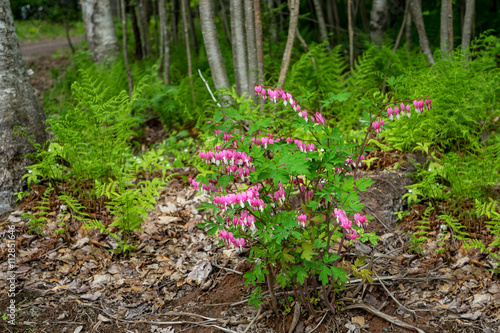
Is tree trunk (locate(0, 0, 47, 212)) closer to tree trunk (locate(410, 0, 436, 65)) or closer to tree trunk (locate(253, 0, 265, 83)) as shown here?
tree trunk (locate(253, 0, 265, 83))

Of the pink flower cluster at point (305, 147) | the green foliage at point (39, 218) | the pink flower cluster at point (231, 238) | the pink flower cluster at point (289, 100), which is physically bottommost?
the green foliage at point (39, 218)

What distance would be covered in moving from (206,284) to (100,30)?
6514mm

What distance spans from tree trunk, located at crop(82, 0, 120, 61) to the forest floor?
4730mm

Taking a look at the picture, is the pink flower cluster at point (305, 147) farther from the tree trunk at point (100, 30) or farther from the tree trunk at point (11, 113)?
the tree trunk at point (100, 30)

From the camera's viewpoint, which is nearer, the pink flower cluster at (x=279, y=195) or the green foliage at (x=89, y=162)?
the pink flower cluster at (x=279, y=195)

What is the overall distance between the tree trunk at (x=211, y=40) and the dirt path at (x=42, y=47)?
11.2m

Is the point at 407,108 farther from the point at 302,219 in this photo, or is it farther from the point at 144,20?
the point at 144,20

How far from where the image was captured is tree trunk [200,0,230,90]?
4.75 metres

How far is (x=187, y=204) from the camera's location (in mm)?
4359

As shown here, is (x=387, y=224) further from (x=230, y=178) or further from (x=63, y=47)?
(x=63, y=47)

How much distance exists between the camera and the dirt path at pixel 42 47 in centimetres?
1441

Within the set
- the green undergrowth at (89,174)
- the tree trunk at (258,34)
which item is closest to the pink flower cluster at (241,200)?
the green undergrowth at (89,174)

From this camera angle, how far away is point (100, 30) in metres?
7.91

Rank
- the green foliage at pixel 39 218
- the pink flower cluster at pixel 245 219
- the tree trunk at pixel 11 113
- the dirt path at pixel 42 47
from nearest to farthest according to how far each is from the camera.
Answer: the pink flower cluster at pixel 245 219 → the green foliage at pixel 39 218 → the tree trunk at pixel 11 113 → the dirt path at pixel 42 47
